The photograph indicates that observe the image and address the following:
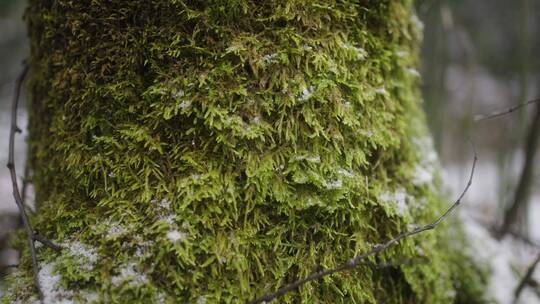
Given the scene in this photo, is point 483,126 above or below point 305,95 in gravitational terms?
below

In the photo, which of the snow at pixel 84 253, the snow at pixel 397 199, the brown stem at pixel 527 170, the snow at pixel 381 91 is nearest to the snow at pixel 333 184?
the snow at pixel 397 199

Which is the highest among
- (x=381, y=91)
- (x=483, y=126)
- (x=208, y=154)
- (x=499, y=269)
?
(x=381, y=91)

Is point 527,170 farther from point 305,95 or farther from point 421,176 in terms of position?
point 305,95

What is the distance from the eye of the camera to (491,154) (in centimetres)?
1184

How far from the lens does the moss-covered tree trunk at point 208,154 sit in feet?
3.62

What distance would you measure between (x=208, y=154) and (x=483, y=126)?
1330 centimetres

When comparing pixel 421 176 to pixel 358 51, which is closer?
pixel 358 51

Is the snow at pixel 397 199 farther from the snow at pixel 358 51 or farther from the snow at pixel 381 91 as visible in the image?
the snow at pixel 358 51

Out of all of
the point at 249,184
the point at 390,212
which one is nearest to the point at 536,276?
the point at 390,212

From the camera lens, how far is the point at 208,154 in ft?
3.87

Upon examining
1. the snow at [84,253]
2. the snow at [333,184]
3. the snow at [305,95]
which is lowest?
the snow at [84,253]

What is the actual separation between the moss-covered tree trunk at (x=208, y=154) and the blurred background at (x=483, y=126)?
0.46 meters

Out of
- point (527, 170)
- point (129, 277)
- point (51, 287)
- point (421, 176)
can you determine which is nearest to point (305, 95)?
point (421, 176)

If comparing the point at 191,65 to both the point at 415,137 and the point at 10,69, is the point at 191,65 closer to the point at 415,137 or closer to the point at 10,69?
the point at 415,137
